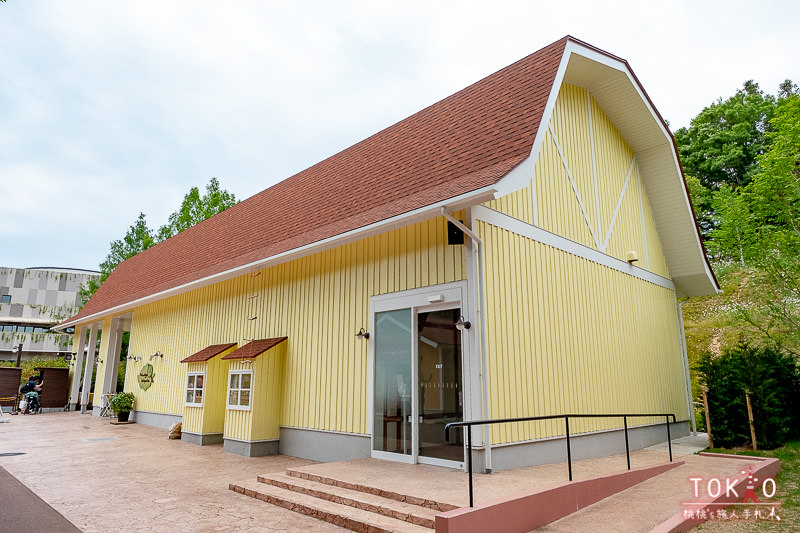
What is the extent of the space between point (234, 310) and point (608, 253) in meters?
8.67

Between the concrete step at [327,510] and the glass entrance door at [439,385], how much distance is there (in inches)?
69.1

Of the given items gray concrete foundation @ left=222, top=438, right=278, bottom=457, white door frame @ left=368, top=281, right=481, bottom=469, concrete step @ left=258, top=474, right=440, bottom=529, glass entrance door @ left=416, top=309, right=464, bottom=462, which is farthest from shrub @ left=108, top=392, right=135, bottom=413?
→ glass entrance door @ left=416, top=309, right=464, bottom=462

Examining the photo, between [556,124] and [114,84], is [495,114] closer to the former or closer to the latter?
[556,124]

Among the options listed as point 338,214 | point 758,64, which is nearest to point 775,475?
point 338,214

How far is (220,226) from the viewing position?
15.1 meters

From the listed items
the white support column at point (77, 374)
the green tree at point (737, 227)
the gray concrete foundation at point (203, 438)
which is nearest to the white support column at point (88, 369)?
the white support column at point (77, 374)

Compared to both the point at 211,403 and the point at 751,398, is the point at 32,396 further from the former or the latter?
the point at 751,398

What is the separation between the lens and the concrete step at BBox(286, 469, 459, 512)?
459 cm

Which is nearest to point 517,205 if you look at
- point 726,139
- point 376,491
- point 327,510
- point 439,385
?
point 439,385

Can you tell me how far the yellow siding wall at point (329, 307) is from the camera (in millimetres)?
7336

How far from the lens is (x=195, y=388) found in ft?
36.1

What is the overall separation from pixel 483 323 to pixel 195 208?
25640 mm

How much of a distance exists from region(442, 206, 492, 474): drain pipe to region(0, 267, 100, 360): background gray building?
165ft

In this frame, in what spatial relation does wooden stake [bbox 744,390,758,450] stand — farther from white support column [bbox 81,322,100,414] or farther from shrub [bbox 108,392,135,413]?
white support column [bbox 81,322,100,414]
